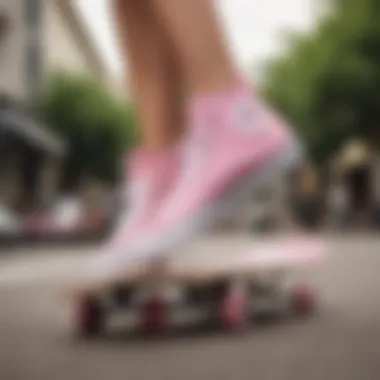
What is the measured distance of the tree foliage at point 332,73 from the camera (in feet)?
1.13

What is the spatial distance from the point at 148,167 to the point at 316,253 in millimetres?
76

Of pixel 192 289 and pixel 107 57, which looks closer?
pixel 107 57

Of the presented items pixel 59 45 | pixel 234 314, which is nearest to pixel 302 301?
pixel 234 314

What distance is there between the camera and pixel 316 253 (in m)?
0.37

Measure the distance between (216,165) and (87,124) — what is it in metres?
0.08

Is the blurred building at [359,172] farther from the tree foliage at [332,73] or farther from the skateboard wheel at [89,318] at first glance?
the skateboard wheel at [89,318]

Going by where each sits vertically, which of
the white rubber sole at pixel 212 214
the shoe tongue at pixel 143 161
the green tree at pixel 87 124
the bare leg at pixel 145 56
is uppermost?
the bare leg at pixel 145 56

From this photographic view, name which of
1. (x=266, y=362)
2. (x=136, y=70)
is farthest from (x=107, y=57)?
(x=266, y=362)

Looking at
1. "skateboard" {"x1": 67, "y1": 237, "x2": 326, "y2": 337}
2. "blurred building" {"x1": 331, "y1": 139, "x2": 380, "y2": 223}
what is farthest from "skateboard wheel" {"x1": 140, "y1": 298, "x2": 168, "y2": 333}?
"blurred building" {"x1": 331, "y1": 139, "x2": 380, "y2": 223}

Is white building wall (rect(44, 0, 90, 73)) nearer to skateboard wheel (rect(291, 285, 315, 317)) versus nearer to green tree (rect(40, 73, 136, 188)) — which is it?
green tree (rect(40, 73, 136, 188))

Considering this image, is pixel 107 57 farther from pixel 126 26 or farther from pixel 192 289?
pixel 192 289

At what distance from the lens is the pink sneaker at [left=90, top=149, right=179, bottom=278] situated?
0.38 metres

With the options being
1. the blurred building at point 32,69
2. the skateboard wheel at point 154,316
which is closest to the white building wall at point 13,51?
the blurred building at point 32,69

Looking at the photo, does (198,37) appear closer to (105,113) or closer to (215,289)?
(105,113)
